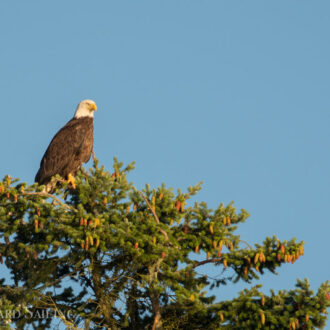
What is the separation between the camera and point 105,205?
10.6 m

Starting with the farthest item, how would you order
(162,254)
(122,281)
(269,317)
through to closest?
(122,281) → (162,254) → (269,317)

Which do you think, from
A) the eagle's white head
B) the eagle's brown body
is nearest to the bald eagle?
the eagle's brown body

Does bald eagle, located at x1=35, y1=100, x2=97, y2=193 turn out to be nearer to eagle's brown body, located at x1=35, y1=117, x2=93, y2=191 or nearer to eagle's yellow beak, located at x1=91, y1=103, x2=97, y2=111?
eagle's brown body, located at x1=35, y1=117, x2=93, y2=191

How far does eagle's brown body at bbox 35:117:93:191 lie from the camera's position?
14484 mm

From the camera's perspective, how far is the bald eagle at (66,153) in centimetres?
1448

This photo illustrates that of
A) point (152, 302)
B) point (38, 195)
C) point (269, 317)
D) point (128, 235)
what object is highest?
point (38, 195)

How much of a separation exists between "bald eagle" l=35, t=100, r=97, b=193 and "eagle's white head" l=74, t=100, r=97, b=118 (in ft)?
1.72

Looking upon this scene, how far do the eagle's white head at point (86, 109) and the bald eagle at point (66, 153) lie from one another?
0.52 m

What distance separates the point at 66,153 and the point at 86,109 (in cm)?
160

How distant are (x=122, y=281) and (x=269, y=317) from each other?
8.38ft

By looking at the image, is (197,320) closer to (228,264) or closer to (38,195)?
(228,264)

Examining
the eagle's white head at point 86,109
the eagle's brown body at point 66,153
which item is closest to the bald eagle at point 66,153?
the eagle's brown body at point 66,153

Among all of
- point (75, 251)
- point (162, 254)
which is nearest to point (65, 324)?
point (75, 251)

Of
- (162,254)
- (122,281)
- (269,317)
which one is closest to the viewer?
(269,317)
